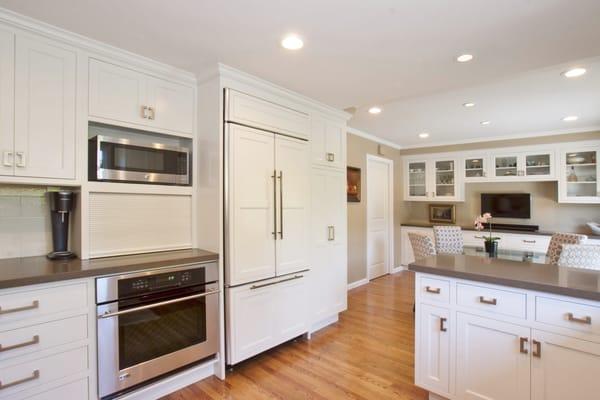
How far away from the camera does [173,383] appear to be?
2.22m

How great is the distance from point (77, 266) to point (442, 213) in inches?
232

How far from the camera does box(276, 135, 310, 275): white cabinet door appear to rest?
9.20ft

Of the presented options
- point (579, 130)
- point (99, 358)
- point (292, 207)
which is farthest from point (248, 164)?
point (579, 130)

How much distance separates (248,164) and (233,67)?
748mm

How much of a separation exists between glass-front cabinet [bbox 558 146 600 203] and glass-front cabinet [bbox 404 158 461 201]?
1.51m

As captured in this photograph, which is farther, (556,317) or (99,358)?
(99,358)

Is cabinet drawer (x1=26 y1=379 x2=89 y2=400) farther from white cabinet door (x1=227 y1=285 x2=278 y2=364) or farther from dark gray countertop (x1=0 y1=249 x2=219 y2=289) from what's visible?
white cabinet door (x1=227 y1=285 x2=278 y2=364)

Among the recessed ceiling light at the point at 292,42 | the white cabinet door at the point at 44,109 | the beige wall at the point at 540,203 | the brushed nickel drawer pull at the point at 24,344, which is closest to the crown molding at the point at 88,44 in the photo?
the white cabinet door at the point at 44,109

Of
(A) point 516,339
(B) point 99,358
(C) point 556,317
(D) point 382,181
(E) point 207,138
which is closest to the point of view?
(C) point 556,317

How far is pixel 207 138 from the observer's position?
2502 mm

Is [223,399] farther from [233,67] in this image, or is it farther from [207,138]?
[233,67]

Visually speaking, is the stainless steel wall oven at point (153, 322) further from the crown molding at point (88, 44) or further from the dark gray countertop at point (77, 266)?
the crown molding at point (88, 44)

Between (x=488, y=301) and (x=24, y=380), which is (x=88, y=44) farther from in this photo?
(x=488, y=301)

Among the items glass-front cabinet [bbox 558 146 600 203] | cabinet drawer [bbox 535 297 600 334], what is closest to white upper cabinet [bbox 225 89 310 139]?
cabinet drawer [bbox 535 297 600 334]
